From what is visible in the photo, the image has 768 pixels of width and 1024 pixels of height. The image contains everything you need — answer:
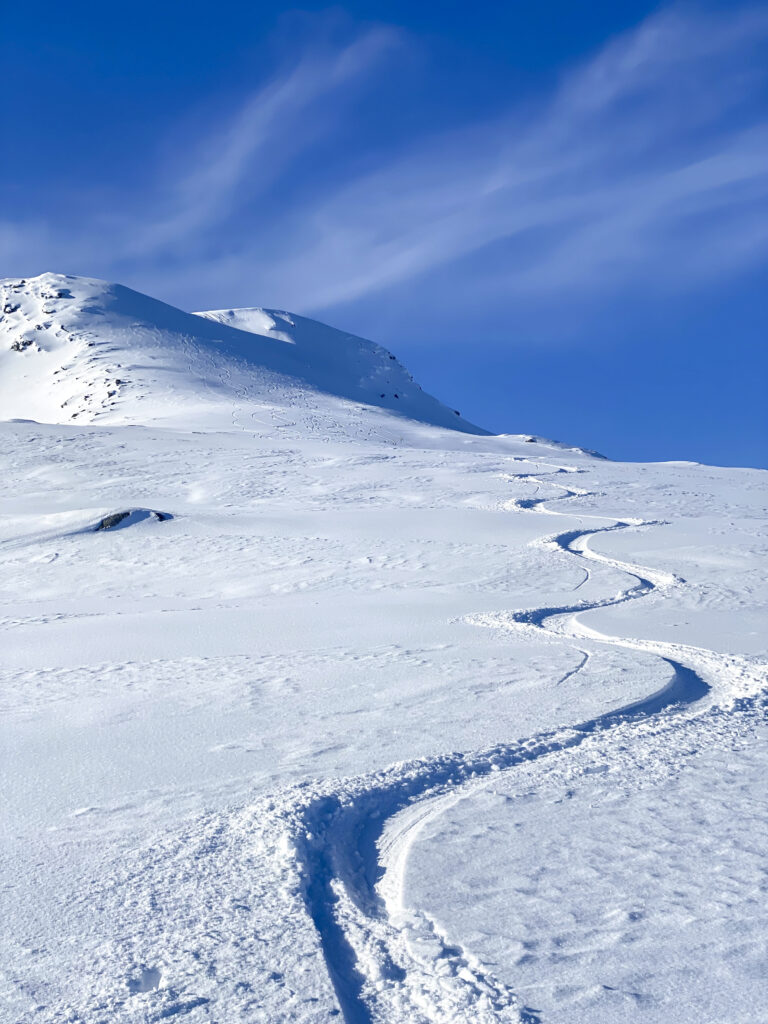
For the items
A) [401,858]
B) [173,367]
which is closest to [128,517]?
[401,858]

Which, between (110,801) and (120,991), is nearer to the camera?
(120,991)

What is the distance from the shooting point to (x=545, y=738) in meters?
5.99

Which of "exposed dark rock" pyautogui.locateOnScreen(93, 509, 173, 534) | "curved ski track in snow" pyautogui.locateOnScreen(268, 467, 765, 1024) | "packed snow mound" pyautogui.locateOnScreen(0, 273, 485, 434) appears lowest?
"curved ski track in snow" pyautogui.locateOnScreen(268, 467, 765, 1024)

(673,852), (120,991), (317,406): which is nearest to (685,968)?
(673,852)

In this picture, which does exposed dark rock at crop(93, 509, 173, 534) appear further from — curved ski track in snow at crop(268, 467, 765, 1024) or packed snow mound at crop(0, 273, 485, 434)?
packed snow mound at crop(0, 273, 485, 434)

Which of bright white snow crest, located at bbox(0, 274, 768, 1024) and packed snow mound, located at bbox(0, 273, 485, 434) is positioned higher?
packed snow mound, located at bbox(0, 273, 485, 434)

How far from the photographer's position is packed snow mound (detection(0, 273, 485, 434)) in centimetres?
6206

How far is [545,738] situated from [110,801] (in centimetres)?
297

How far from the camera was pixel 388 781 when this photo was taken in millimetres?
5230

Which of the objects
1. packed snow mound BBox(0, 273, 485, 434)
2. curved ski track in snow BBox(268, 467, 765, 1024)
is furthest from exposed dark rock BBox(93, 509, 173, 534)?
packed snow mound BBox(0, 273, 485, 434)

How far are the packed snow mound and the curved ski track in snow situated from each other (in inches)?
1567

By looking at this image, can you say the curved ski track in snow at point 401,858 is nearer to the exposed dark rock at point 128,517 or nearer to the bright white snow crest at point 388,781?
the bright white snow crest at point 388,781

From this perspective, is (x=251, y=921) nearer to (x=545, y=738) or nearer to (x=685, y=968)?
(x=685, y=968)

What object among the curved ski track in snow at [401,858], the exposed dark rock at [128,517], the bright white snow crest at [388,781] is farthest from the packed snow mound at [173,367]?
the curved ski track in snow at [401,858]
